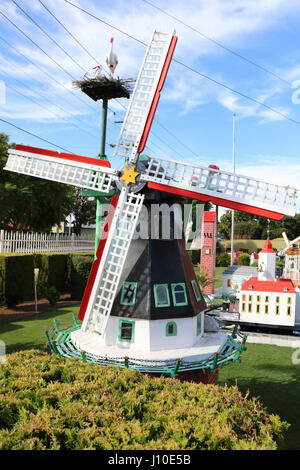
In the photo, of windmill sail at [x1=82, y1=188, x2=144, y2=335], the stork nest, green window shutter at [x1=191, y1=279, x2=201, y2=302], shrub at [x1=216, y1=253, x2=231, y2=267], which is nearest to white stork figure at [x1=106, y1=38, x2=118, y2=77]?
the stork nest

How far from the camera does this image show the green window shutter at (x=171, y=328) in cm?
852

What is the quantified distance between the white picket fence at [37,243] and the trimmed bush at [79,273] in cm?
177

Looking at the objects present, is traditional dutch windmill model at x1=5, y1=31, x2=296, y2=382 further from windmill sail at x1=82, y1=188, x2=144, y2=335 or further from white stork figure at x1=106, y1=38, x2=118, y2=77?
white stork figure at x1=106, y1=38, x2=118, y2=77

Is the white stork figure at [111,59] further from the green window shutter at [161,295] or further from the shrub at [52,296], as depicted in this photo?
the shrub at [52,296]

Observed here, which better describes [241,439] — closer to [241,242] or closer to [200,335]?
[200,335]

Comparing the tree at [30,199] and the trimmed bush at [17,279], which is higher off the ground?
the tree at [30,199]

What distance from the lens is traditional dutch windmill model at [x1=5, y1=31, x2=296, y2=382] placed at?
8.31m

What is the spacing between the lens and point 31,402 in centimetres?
449

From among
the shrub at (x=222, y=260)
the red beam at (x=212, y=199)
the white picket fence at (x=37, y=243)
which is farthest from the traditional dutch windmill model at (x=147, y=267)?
the shrub at (x=222, y=260)

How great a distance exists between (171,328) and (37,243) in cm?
1822

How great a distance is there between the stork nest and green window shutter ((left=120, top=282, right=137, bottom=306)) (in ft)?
55.6

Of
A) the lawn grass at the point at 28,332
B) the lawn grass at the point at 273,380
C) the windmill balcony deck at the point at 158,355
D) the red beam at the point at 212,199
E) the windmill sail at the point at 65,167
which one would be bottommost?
the lawn grass at the point at 273,380

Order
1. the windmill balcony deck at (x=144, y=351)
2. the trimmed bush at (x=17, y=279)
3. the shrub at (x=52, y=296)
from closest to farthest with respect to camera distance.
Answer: the windmill balcony deck at (x=144, y=351) → the trimmed bush at (x=17, y=279) → the shrub at (x=52, y=296)

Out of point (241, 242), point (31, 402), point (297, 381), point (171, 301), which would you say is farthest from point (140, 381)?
point (241, 242)
